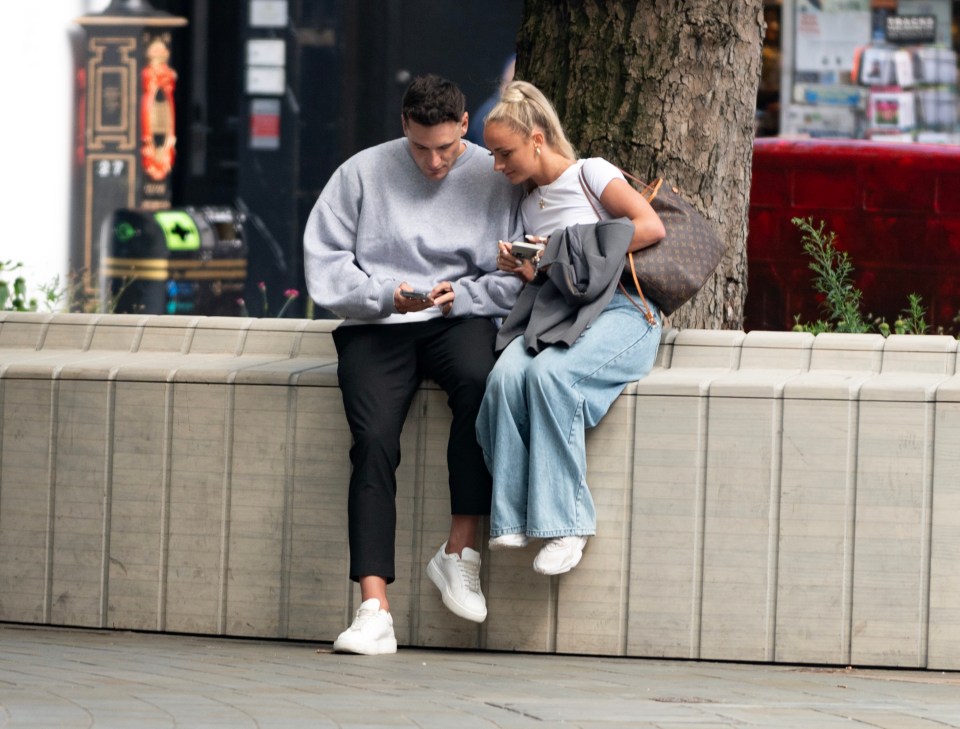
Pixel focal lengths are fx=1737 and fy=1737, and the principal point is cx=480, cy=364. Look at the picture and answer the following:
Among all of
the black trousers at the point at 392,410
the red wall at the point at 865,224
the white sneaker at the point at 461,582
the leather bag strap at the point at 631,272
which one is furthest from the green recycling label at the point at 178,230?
the white sneaker at the point at 461,582

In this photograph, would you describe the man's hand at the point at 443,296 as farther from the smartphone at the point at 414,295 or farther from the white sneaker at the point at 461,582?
the white sneaker at the point at 461,582

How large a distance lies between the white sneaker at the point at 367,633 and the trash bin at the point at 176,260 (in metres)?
6.31

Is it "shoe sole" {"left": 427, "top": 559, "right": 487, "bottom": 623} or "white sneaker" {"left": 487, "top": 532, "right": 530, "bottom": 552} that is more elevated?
"white sneaker" {"left": 487, "top": 532, "right": 530, "bottom": 552}

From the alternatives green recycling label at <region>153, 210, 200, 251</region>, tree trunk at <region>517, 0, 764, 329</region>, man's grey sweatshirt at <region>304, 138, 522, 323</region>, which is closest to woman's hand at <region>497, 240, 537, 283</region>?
man's grey sweatshirt at <region>304, 138, 522, 323</region>

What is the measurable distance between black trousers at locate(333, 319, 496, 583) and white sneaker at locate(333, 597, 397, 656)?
0.09 meters

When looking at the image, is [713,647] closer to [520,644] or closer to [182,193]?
[520,644]

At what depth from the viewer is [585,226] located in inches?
185

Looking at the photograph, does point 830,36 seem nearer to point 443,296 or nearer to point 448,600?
point 443,296

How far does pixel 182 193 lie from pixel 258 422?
6478 millimetres

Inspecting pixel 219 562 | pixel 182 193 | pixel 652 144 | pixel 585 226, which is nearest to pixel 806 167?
pixel 652 144

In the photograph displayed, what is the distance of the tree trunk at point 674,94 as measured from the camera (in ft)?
18.4

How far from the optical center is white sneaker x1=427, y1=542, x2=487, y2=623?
465 cm

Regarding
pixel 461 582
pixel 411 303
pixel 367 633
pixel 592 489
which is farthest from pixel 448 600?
pixel 411 303

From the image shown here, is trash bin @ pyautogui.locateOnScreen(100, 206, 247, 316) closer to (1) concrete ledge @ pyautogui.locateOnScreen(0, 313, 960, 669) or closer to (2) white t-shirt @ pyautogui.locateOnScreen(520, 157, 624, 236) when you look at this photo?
(1) concrete ledge @ pyautogui.locateOnScreen(0, 313, 960, 669)
